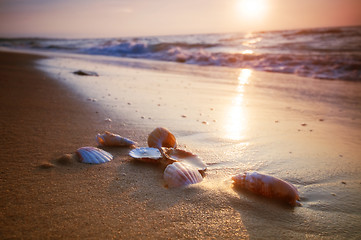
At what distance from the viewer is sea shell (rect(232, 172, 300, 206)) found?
1481mm

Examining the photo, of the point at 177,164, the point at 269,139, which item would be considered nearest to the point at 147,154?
the point at 177,164

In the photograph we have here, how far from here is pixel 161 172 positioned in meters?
1.81

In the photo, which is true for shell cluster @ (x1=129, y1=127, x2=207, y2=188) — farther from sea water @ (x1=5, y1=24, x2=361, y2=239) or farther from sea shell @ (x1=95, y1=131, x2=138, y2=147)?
sea shell @ (x1=95, y1=131, x2=138, y2=147)

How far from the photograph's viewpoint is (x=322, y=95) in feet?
17.4

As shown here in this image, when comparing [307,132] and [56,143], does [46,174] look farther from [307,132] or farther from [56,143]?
[307,132]

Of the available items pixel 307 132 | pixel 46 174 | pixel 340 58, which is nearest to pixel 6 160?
pixel 46 174

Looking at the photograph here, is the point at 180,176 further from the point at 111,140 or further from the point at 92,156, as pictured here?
the point at 111,140

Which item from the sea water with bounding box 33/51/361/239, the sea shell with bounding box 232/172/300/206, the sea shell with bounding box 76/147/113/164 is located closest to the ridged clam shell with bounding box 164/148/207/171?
the sea water with bounding box 33/51/361/239

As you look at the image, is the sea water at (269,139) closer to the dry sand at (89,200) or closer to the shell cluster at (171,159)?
the shell cluster at (171,159)

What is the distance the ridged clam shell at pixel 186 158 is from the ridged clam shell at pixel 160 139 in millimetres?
219

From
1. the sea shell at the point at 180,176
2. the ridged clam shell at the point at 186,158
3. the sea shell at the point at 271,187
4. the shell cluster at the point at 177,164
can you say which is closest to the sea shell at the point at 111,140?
the shell cluster at the point at 177,164

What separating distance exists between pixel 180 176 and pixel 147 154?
1.44ft

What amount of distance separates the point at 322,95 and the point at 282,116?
2375 millimetres

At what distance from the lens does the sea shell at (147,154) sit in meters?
1.91
